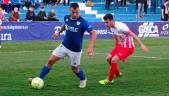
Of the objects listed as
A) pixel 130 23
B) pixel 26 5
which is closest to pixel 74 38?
pixel 130 23

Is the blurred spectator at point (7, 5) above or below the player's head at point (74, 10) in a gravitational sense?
below


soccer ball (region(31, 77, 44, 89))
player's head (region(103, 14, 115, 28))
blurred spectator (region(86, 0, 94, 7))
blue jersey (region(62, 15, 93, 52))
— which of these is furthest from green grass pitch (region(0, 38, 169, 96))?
blurred spectator (region(86, 0, 94, 7))

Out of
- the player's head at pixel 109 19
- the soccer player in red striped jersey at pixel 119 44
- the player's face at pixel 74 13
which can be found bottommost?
the soccer player in red striped jersey at pixel 119 44

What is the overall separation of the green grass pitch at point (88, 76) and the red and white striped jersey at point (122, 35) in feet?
3.42

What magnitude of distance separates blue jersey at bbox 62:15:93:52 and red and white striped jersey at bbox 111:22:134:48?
1167 millimetres

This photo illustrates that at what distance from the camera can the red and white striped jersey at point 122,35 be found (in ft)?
45.6

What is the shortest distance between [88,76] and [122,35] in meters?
2.08

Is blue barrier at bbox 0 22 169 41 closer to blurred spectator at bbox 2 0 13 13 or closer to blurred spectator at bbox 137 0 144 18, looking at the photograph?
blurred spectator at bbox 2 0 13 13

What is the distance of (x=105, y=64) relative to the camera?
19.2m

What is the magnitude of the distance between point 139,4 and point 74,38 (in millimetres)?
31183

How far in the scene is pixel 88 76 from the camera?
1558 centimetres

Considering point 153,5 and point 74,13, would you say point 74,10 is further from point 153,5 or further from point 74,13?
point 153,5

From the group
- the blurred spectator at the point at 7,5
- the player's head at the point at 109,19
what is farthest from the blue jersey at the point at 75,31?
the blurred spectator at the point at 7,5

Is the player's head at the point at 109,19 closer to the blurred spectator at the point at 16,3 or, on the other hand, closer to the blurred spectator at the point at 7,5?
the blurred spectator at the point at 7,5
